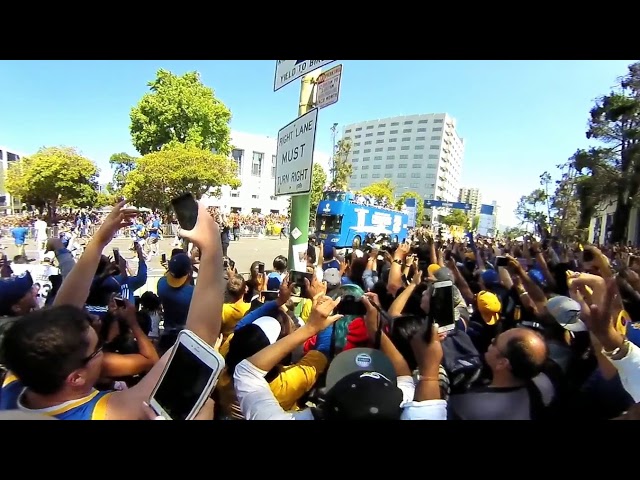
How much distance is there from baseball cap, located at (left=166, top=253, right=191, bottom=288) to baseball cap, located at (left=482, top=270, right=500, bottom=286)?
10.5 feet

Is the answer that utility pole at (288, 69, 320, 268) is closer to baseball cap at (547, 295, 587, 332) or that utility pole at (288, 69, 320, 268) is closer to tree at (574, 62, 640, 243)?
baseball cap at (547, 295, 587, 332)

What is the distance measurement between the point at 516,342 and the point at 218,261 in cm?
139

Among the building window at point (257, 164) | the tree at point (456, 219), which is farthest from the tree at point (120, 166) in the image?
the tree at point (456, 219)

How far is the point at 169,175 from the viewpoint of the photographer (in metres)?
25.3

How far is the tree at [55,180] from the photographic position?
29.8m

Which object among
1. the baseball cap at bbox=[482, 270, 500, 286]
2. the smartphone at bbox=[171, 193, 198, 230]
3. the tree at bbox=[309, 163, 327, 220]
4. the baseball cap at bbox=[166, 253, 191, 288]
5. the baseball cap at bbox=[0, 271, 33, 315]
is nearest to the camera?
the smartphone at bbox=[171, 193, 198, 230]

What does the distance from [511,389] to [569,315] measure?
1.07 meters

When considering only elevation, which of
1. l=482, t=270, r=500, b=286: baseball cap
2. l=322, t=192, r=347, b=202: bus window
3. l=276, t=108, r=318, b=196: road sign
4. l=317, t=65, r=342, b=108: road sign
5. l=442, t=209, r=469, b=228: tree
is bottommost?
l=482, t=270, r=500, b=286: baseball cap

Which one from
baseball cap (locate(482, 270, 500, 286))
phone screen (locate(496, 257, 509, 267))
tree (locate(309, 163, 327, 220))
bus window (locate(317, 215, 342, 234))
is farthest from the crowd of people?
tree (locate(309, 163, 327, 220))

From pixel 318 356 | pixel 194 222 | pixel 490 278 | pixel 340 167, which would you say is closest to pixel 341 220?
pixel 490 278

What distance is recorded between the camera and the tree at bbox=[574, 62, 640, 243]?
21.2 m
